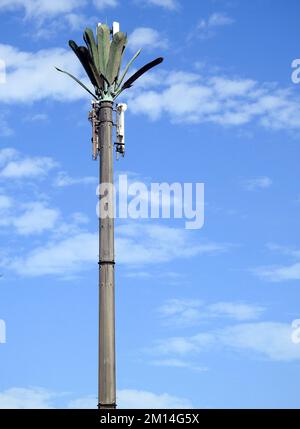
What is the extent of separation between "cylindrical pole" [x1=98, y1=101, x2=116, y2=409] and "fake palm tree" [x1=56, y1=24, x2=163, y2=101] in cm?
51

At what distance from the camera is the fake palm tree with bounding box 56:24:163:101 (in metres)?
23.9

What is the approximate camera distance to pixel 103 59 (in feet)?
78.6

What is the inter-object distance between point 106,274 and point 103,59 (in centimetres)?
624

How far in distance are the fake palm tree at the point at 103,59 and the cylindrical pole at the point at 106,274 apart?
0.51 meters

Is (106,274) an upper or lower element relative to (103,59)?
lower

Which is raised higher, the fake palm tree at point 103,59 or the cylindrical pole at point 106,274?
the fake palm tree at point 103,59

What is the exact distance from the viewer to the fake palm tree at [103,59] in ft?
78.5

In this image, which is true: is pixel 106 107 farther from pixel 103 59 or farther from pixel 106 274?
pixel 106 274

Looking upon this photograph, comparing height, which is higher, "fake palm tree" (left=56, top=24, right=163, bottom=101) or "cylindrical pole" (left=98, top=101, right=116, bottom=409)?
"fake palm tree" (left=56, top=24, right=163, bottom=101)

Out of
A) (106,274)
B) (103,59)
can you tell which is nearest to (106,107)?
(103,59)

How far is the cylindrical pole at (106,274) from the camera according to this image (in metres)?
22.0
